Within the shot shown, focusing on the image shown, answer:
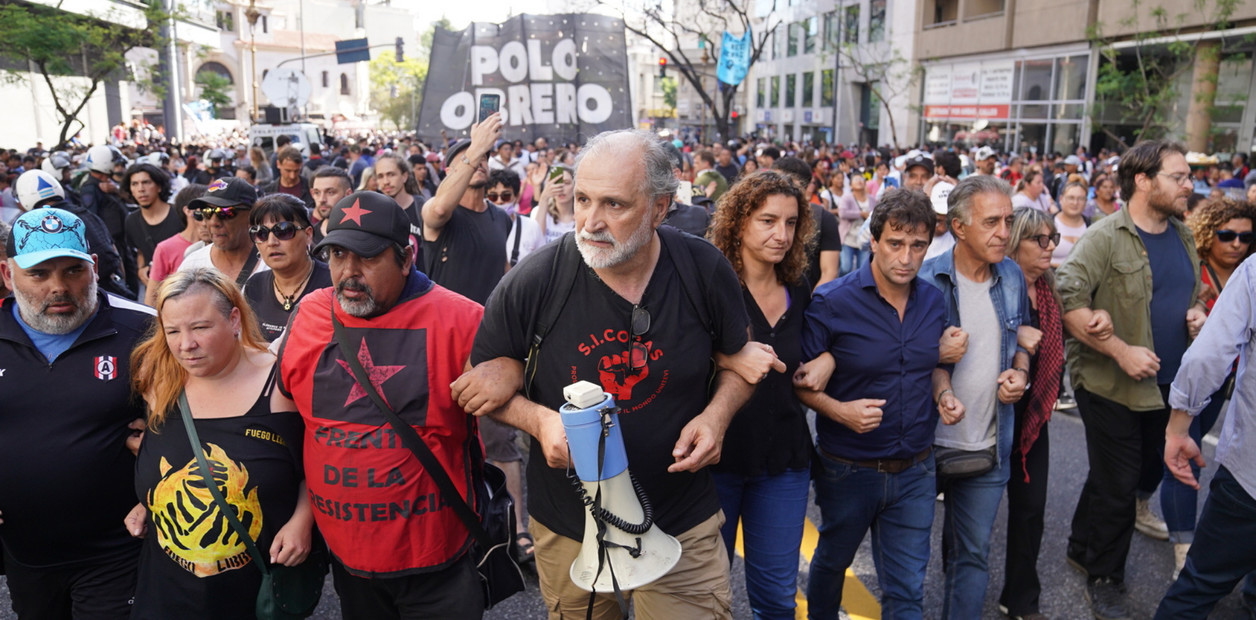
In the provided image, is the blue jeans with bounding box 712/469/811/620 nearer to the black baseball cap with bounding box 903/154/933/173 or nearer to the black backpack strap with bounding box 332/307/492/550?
the black backpack strap with bounding box 332/307/492/550

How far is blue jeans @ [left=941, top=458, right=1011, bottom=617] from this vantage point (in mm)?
3359

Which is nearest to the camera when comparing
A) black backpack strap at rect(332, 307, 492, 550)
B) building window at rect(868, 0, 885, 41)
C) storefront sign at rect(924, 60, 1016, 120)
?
black backpack strap at rect(332, 307, 492, 550)

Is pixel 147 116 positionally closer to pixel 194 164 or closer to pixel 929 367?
pixel 194 164

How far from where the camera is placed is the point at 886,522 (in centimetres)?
328

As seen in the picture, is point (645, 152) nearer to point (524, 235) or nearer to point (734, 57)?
point (524, 235)

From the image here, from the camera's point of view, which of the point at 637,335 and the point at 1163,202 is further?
the point at 1163,202

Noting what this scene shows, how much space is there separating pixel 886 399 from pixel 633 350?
3.87 ft

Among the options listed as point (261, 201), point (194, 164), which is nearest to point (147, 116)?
point (194, 164)

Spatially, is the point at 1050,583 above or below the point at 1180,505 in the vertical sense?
below

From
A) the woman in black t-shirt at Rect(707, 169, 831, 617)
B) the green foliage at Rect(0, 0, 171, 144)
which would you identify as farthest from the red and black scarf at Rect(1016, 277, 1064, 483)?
the green foliage at Rect(0, 0, 171, 144)

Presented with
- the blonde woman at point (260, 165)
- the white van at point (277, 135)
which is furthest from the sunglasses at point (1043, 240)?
the white van at point (277, 135)

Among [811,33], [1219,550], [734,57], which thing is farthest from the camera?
[811,33]

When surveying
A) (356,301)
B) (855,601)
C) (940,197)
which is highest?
(940,197)

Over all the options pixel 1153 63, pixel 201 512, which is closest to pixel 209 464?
pixel 201 512
